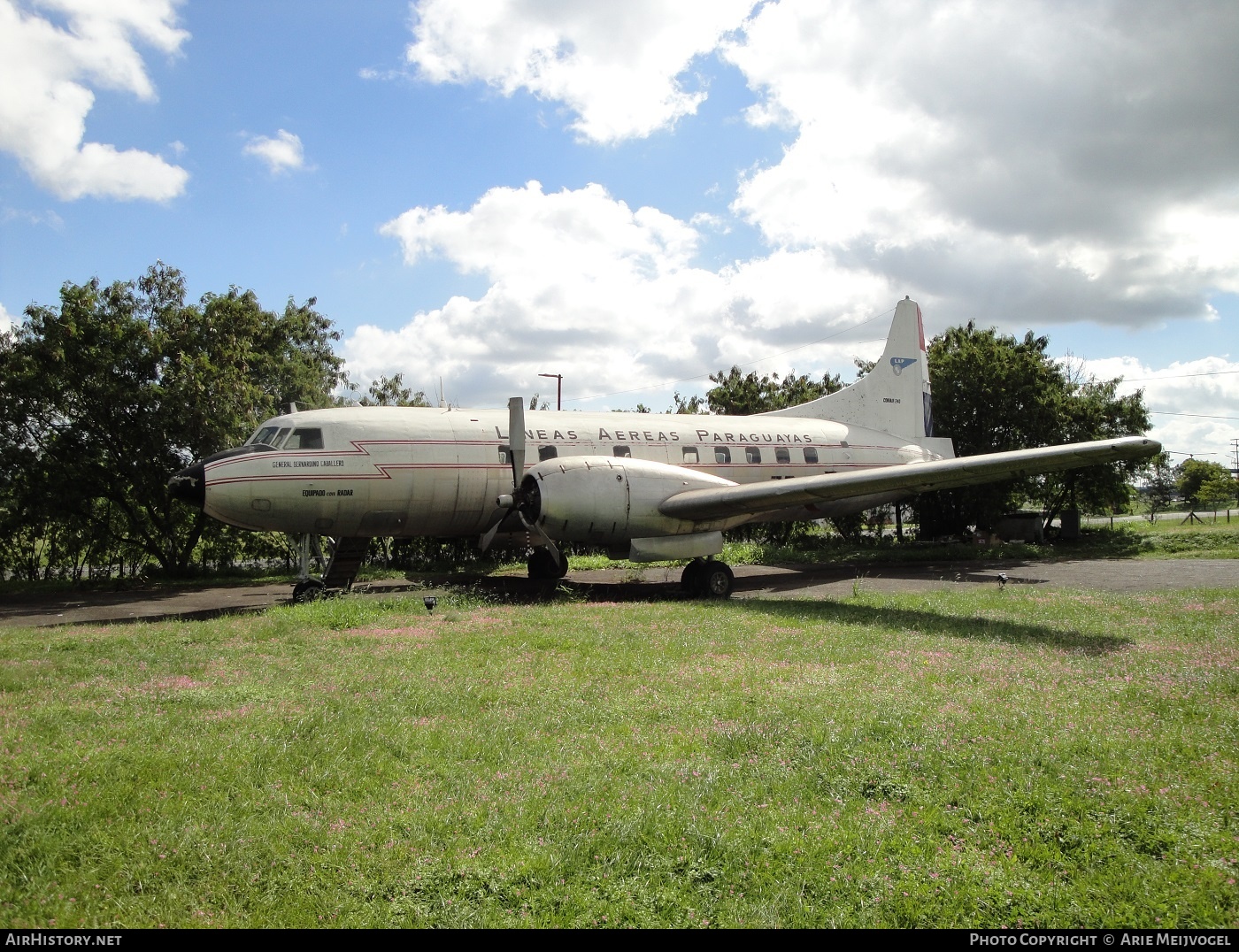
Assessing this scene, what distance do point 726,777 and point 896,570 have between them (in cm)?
1647

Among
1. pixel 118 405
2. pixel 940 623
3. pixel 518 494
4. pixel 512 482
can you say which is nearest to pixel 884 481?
pixel 940 623

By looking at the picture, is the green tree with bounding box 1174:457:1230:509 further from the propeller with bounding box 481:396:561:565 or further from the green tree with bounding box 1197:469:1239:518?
the propeller with bounding box 481:396:561:565

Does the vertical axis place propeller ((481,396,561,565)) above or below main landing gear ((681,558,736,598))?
above

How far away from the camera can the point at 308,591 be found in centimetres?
1500

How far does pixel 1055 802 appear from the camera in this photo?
15.4ft

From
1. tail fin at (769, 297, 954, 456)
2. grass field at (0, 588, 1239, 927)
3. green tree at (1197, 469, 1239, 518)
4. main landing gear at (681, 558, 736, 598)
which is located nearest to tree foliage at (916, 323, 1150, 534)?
tail fin at (769, 297, 954, 456)

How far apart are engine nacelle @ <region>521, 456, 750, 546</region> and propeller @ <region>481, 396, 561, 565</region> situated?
5.4 inches

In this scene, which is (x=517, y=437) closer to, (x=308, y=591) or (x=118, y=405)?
(x=308, y=591)

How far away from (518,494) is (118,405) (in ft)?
44.2

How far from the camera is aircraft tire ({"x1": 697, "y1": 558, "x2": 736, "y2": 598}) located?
15.4 meters

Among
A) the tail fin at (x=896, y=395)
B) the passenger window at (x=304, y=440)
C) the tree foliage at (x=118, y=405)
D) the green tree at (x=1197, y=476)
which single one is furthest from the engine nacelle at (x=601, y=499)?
the green tree at (x=1197, y=476)

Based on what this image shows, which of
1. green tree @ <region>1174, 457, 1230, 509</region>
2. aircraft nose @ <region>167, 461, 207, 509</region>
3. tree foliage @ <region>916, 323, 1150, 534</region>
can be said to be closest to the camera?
aircraft nose @ <region>167, 461, 207, 509</region>

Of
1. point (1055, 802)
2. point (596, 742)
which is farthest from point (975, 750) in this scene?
point (596, 742)

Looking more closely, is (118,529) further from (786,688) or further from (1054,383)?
(1054,383)
